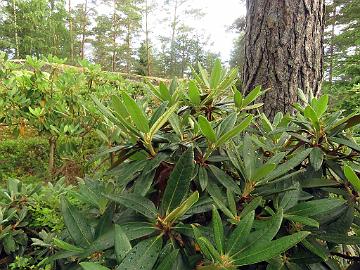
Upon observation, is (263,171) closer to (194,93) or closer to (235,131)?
(235,131)

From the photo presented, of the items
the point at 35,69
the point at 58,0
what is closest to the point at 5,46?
the point at 58,0

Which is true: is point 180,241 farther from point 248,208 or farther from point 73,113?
point 73,113

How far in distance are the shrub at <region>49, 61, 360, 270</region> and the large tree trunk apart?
84 centimetres

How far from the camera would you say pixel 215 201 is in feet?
2.02

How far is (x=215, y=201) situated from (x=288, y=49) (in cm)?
129

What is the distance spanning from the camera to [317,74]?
170 cm

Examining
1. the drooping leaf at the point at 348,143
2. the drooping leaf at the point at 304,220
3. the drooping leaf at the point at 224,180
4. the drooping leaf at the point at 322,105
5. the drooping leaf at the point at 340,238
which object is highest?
the drooping leaf at the point at 322,105

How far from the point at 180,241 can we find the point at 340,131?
Result: 476 millimetres

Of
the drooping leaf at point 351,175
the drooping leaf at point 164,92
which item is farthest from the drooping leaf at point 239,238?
the drooping leaf at point 164,92

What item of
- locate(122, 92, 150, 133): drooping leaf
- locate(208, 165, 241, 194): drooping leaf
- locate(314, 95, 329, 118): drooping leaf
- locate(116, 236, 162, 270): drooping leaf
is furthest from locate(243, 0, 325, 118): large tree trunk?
locate(116, 236, 162, 270): drooping leaf

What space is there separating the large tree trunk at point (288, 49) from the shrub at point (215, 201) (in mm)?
840

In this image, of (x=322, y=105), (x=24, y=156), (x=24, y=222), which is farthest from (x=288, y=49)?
(x=24, y=156)

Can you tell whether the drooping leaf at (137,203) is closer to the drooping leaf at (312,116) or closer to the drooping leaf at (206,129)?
the drooping leaf at (206,129)

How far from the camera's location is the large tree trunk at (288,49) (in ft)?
5.41
